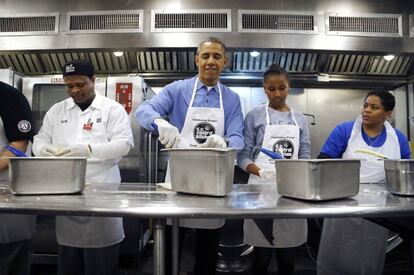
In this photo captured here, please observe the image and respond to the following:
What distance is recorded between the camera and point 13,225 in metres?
1.68

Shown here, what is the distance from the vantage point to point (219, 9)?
2918 mm

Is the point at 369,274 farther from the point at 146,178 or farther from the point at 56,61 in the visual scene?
the point at 56,61

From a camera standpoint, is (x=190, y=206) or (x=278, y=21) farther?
(x=278, y=21)

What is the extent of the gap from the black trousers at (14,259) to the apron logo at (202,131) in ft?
3.53

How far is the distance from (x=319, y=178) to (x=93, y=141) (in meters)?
1.34

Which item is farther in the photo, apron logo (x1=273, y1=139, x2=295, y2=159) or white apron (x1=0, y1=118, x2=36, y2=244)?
apron logo (x1=273, y1=139, x2=295, y2=159)

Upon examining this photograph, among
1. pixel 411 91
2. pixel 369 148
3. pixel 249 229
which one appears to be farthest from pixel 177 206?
pixel 411 91

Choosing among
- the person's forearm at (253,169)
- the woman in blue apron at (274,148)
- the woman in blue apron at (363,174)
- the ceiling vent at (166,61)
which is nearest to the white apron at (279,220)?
the woman in blue apron at (274,148)

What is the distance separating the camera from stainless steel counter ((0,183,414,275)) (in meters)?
0.86

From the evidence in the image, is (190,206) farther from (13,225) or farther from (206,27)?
(206,27)

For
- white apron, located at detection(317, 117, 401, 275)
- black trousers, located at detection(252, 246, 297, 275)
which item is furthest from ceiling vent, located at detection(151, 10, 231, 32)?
black trousers, located at detection(252, 246, 297, 275)

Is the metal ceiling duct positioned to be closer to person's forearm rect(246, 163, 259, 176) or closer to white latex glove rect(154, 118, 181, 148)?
person's forearm rect(246, 163, 259, 176)

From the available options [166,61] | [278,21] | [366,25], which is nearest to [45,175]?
[166,61]

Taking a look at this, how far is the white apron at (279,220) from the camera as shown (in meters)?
1.80
